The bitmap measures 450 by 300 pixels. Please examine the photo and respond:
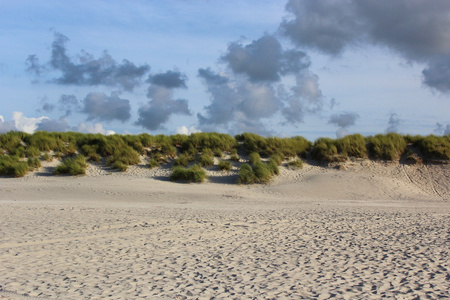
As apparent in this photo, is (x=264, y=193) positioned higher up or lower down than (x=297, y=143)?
lower down

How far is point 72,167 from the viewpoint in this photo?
21391 millimetres

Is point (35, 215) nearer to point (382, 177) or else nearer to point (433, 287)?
point (433, 287)

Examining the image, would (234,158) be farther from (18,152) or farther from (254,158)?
(18,152)

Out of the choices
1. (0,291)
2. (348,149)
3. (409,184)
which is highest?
(348,149)

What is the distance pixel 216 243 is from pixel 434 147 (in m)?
17.5

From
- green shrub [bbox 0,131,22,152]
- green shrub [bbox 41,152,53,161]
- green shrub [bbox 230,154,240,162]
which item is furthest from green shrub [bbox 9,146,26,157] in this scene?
green shrub [bbox 230,154,240,162]

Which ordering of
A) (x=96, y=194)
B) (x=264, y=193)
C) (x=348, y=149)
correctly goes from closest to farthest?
(x=96, y=194) → (x=264, y=193) → (x=348, y=149)

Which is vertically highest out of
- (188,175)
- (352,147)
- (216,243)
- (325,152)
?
(352,147)

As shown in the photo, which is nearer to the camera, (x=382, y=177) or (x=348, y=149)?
(x=382, y=177)

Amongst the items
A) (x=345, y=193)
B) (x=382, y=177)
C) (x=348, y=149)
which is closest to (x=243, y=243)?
(x=345, y=193)

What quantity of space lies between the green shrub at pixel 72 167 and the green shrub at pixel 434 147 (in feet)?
54.9

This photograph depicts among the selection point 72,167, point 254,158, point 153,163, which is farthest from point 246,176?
point 72,167

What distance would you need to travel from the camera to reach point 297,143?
81.6 feet

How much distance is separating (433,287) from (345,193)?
13590 millimetres
